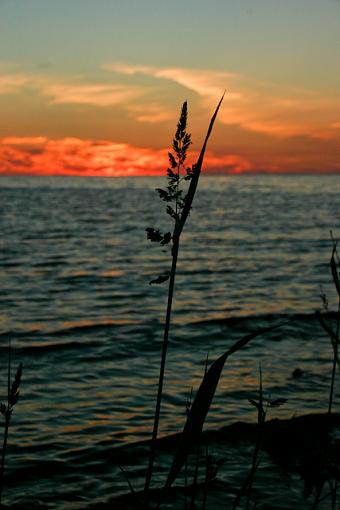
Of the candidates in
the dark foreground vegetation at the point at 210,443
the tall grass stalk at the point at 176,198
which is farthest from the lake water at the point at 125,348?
the tall grass stalk at the point at 176,198

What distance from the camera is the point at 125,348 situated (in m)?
11.9

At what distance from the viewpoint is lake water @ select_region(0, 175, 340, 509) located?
6.77 metres

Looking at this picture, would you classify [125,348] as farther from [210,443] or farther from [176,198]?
[176,198]

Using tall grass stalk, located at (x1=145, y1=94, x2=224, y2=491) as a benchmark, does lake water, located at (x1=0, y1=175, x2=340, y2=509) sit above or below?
below

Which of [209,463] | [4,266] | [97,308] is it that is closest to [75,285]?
[97,308]

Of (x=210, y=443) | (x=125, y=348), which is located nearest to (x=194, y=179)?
(x=210, y=443)

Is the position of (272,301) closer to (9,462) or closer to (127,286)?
(127,286)

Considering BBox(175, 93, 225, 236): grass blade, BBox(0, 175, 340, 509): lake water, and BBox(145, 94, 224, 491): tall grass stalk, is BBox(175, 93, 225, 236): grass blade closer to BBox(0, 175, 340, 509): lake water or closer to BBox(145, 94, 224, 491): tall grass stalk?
BBox(145, 94, 224, 491): tall grass stalk

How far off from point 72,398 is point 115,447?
5.95 ft

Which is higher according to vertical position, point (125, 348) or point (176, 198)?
point (176, 198)

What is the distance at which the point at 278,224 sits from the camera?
44.2 meters

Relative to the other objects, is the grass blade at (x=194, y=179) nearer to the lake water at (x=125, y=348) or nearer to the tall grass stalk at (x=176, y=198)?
the tall grass stalk at (x=176, y=198)

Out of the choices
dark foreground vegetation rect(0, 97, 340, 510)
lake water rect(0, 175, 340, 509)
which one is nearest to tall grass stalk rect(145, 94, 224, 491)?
dark foreground vegetation rect(0, 97, 340, 510)

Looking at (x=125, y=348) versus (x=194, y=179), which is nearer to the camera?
(x=194, y=179)
